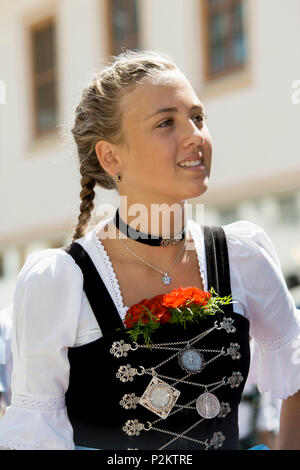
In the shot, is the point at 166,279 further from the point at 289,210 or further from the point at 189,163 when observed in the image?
the point at 289,210

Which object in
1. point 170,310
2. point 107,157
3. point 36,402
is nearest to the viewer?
point 36,402

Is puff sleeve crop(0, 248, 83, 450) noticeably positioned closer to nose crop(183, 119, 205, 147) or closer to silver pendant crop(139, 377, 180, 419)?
silver pendant crop(139, 377, 180, 419)

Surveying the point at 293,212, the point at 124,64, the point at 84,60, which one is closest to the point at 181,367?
the point at 124,64

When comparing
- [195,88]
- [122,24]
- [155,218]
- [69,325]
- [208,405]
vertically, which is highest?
[122,24]

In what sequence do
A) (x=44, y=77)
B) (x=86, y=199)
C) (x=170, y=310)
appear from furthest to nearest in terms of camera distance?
(x=44, y=77) → (x=86, y=199) → (x=170, y=310)

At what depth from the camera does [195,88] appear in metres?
8.40

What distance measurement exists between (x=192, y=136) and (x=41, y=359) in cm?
69

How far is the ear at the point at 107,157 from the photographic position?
7.19 feet

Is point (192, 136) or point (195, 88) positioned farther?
point (195, 88)

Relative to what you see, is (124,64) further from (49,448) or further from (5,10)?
(5,10)

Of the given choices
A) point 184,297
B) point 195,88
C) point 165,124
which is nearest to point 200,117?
point 165,124

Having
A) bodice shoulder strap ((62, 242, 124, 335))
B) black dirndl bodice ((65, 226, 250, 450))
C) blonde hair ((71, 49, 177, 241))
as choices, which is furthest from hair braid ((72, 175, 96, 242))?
black dirndl bodice ((65, 226, 250, 450))

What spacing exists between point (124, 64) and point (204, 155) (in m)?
0.41

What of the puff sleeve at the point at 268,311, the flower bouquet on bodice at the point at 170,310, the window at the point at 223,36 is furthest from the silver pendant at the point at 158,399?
the window at the point at 223,36
